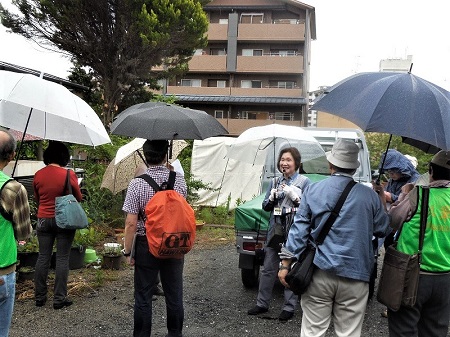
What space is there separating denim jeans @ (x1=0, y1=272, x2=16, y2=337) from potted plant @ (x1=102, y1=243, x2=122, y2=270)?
3.66 meters

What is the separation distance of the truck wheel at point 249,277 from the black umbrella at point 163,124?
2.25 metres

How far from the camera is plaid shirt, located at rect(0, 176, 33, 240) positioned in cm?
242

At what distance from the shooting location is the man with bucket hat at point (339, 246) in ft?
8.61

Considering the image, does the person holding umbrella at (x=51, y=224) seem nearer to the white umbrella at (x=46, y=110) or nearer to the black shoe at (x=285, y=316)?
the white umbrella at (x=46, y=110)

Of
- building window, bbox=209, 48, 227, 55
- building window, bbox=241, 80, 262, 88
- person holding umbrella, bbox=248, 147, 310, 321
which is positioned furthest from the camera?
building window, bbox=209, 48, 227, 55

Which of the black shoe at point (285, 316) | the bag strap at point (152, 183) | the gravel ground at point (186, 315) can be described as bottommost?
the gravel ground at point (186, 315)

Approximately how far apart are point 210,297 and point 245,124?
23.7m

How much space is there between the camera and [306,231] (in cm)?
274

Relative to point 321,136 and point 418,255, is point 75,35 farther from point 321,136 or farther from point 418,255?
point 418,255

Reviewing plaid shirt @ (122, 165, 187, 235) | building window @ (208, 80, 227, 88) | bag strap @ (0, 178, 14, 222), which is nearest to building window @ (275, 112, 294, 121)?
building window @ (208, 80, 227, 88)

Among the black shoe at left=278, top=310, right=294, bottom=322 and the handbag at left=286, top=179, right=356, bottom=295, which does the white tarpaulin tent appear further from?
the handbag at left=286, top=179, right=356, bottom=295

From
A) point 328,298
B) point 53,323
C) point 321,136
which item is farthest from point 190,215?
point 321,136

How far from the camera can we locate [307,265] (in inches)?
105

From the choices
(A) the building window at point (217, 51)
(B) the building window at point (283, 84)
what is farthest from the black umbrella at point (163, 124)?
(A) the building window at point (217, 51)
